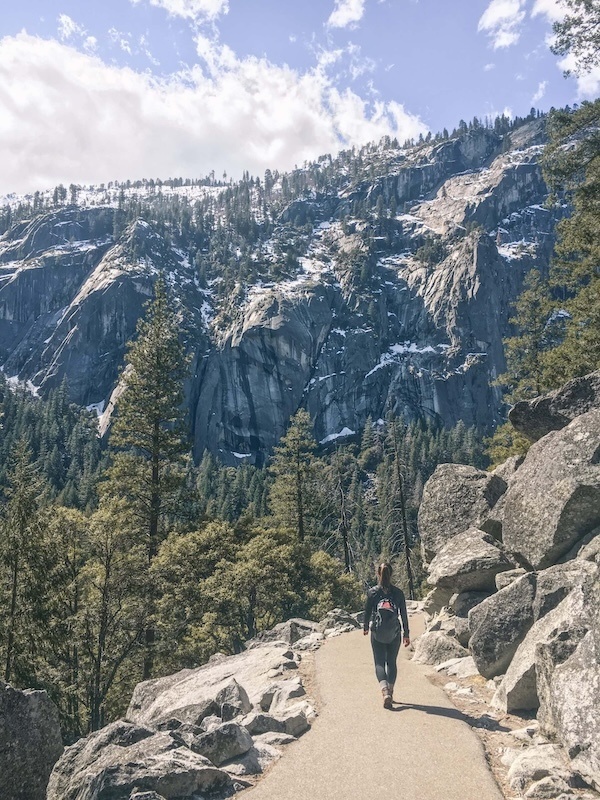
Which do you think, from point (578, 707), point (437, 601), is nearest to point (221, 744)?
point (578, 707)

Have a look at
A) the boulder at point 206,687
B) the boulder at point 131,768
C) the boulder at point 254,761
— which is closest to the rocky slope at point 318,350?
the boulder at point 206,687

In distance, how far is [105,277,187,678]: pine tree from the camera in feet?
71.8

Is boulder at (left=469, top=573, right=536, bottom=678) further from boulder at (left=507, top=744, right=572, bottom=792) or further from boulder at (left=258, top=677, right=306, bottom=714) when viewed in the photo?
boulder at (left=258, top=677, right=306, bottom=714)

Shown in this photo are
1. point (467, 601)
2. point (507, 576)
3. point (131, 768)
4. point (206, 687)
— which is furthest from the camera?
point (467, 601)

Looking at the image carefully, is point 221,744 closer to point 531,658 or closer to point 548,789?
point 548,789

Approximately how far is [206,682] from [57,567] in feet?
23.5

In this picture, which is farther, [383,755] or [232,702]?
[232,702]

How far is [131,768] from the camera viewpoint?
546 centimetres

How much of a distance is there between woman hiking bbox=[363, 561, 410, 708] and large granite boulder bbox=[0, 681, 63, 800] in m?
5.22

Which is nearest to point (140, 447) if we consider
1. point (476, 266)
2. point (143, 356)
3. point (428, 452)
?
point (143, 356)

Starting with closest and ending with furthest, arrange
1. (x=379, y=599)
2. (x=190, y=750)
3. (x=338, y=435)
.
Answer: (x=190, y=750), (x=379, y=599), (x=338, y=435)

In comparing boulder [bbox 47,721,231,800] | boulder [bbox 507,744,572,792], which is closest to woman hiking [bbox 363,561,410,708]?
boulder [bbox 507,744,572,792]

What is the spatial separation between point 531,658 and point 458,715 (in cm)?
141

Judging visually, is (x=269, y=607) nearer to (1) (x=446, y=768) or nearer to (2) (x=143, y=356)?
(2) (x=143, y=356)
